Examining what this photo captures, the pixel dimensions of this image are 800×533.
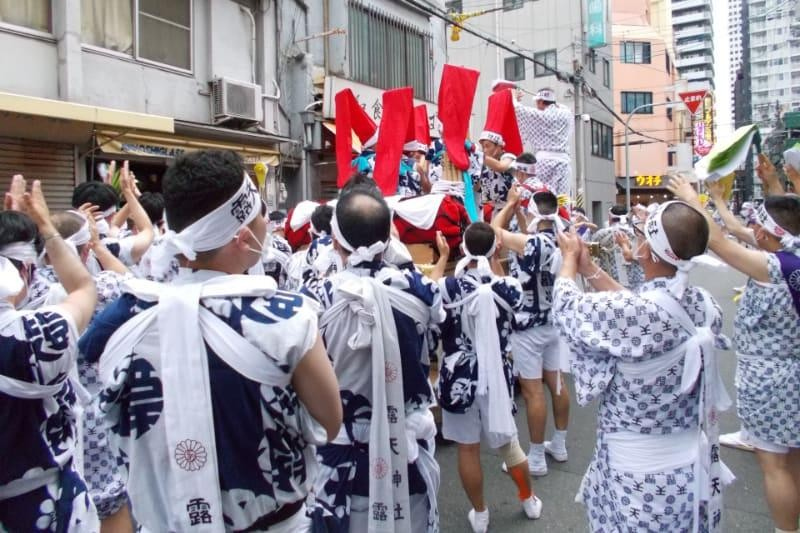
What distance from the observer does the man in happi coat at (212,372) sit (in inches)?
63.5

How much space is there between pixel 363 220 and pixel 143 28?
378 inches

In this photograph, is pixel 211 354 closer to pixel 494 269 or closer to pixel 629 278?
pixel 494 269

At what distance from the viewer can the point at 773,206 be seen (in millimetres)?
3502

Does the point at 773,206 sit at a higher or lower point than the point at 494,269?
higher

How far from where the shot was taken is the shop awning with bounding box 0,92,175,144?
7753 millimetres

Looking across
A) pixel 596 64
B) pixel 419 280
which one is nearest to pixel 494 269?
pixel 419 280

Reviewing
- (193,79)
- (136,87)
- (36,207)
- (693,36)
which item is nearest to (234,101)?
(193,79)

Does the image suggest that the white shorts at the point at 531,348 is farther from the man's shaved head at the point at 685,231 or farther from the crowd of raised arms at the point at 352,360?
the man's shaved head at the point at 685,231

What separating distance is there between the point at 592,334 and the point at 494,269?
182cm

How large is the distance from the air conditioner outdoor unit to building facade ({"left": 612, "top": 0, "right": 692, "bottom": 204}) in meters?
31.4

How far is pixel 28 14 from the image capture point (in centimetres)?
884

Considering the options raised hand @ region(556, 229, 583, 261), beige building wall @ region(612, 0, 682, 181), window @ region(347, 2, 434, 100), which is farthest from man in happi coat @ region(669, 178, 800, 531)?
beige building wall @ region(612, 0, 682, 181)

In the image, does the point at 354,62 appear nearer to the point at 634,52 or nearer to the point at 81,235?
the point at 81,235

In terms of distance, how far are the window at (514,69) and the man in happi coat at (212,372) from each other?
29.2 meters
